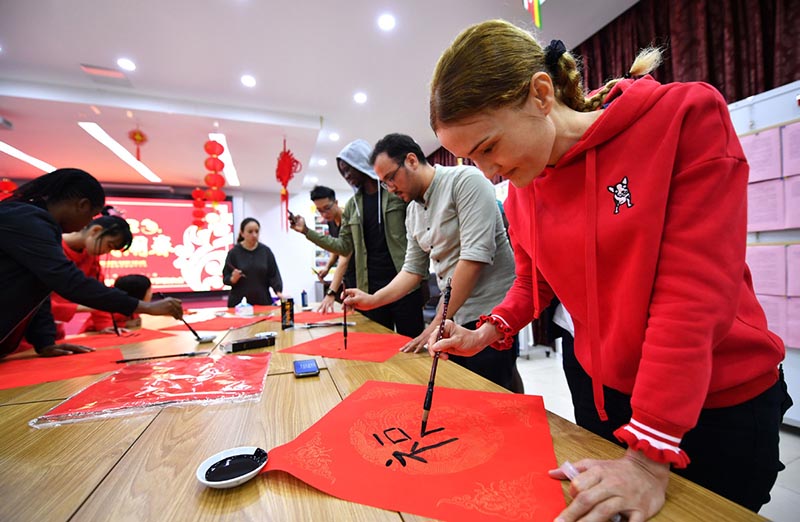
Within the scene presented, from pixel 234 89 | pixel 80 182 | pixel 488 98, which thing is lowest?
pixel 488 98

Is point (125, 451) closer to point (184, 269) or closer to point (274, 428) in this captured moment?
point (274, 428)

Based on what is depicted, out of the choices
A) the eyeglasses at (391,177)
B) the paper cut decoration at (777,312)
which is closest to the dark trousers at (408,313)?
the eyeglasses at (391,177)

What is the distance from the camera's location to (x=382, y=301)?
1527 mm

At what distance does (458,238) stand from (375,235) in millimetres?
→ 837

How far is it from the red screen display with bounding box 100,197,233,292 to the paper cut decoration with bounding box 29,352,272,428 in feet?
21.1

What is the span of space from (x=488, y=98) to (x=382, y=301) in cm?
107

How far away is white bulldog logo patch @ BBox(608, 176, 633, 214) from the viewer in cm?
55

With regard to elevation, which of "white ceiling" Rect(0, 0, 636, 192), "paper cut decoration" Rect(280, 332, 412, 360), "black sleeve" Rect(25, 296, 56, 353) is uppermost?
"white ceiling" Rect(0, 0, 636, 192)

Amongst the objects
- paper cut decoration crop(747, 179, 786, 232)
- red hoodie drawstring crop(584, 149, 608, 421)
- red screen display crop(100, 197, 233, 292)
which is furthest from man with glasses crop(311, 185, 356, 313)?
red screen display crop(100, 197, 233, 292)

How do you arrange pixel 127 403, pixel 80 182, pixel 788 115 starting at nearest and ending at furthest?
pixel 127 403
pixel 80 182
pixel 788 115

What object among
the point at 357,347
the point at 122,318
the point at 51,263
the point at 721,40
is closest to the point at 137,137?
the point at 122,318

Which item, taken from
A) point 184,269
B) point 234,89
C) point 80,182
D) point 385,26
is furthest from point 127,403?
point 184,269

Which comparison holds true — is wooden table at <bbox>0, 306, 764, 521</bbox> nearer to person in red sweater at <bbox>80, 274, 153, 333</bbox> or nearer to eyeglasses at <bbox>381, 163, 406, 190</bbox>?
eyeglasses at <bbox>381, 163, 406, 190</bbox>

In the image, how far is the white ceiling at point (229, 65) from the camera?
265 cm
